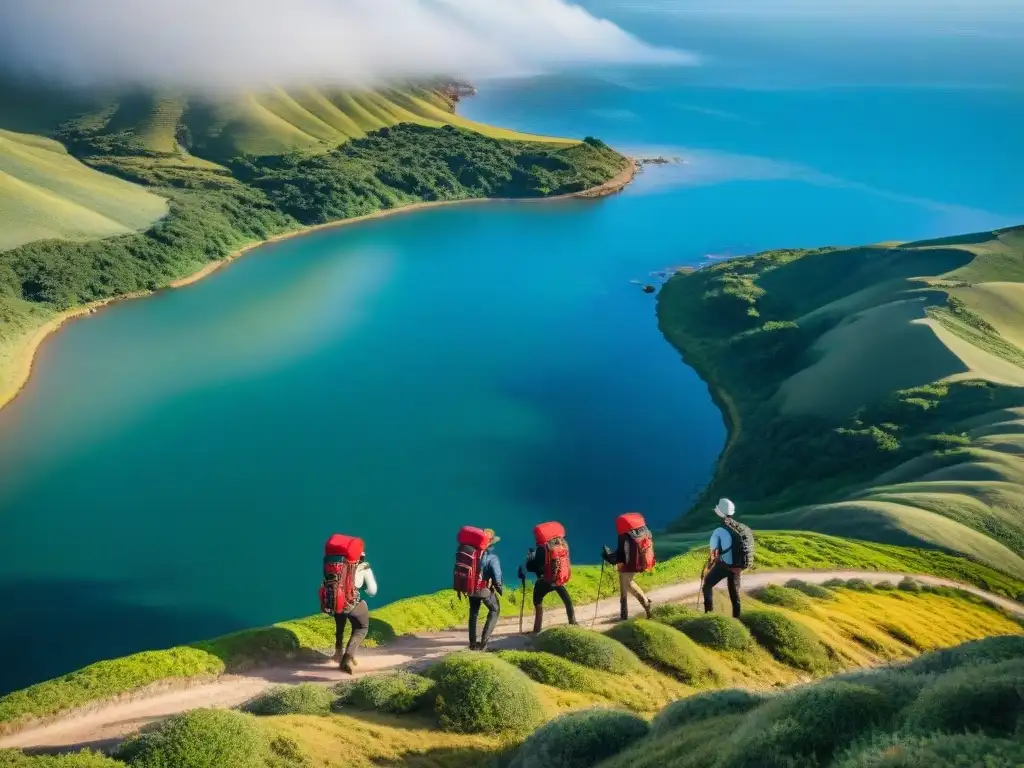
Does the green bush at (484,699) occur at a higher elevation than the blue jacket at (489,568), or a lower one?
lower

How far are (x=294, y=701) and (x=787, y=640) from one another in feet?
31.6

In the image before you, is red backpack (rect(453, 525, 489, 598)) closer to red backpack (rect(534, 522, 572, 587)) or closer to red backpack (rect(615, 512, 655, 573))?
red backpack (rect(534, 522, 572, 587))

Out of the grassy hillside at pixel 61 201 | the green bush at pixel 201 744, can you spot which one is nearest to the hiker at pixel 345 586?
the green bush at pixel 201 744

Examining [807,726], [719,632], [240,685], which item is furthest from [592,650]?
[807,726]

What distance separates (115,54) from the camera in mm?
129375

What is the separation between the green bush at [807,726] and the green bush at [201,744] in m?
5.69

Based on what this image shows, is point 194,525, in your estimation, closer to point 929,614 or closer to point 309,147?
point 929,614

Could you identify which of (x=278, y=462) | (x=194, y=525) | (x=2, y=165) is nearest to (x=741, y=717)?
(x=194, y=525)

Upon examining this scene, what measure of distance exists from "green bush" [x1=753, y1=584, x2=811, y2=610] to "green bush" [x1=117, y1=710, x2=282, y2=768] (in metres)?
12.8

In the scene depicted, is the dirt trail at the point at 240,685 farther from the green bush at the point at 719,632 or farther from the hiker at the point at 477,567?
the green bush at the point at 719,632

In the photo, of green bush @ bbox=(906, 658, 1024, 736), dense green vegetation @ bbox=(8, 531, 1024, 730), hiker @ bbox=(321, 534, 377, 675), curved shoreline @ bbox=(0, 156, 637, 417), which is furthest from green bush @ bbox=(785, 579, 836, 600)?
curved shoreline @ bbox=(0, 156, 637, 417)

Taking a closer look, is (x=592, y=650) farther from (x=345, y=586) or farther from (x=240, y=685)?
(x=240, y=685)

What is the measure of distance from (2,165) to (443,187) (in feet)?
167

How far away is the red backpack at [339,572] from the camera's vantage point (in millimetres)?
15047
